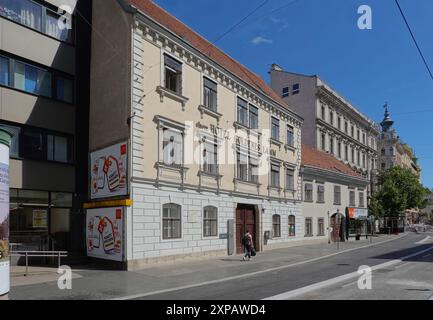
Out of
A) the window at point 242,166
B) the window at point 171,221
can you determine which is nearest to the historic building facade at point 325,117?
the window at point 242,166

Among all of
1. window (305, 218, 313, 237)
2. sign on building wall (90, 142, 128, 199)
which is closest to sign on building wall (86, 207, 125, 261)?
sign on building wall (90, 142, 128, 199)

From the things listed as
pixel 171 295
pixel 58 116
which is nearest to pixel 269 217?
pixel 58 116

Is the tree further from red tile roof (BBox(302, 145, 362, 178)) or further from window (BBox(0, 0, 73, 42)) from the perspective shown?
window (BBox(0, 0, 73, 42))

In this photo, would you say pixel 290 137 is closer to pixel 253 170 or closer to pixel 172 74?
pixel 253 170

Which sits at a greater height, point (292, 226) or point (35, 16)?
point (35, 16)

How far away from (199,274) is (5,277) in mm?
8441

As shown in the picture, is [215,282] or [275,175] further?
[275,175]

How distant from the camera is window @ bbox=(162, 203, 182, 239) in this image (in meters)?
19.6

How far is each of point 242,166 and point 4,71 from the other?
1343 cm

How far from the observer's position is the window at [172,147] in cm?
2008

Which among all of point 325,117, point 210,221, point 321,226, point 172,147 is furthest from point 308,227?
point 172,147

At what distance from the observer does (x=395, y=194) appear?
59.1m

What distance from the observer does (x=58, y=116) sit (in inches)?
807

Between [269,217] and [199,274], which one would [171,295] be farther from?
[269,217]
